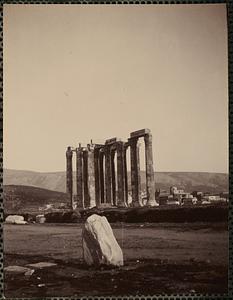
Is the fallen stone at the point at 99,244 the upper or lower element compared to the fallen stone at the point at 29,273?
upper

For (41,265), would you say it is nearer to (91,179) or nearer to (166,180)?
(91,179)

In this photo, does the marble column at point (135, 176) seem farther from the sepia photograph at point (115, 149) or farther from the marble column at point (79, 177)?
the marble column at point (79, 177)

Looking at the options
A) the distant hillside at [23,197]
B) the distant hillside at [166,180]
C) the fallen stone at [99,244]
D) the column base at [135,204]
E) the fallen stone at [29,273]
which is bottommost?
the fallen stone at [29,273]

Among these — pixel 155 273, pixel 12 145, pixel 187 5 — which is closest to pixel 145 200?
pixel 155 273

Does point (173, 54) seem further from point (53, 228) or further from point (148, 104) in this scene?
point (53, 228)

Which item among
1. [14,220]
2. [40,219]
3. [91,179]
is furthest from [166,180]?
[14,220]

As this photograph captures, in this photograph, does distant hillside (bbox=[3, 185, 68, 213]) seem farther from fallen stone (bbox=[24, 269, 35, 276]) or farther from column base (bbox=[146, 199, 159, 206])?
column base (bbox=[146, 199, 159, 206])

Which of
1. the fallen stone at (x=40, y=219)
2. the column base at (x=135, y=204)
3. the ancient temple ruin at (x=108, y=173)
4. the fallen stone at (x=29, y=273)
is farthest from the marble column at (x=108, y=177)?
the fallen stone at (x=29, y=273)
